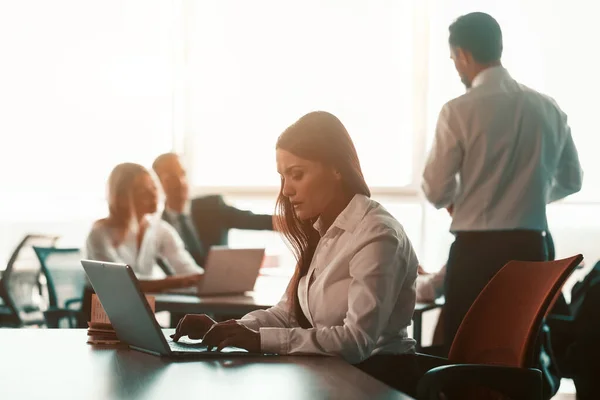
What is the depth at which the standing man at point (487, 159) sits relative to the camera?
337 cm

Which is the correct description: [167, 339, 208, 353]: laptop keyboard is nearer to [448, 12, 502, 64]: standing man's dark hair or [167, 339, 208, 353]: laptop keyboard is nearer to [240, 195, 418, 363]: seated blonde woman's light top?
[240, 195, 418, 363]: seated blonde woman's light top

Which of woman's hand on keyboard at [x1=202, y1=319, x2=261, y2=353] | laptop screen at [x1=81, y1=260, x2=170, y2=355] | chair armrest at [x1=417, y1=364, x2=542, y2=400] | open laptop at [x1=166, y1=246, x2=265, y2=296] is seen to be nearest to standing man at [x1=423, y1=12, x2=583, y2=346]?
open laptop at [x1=166, y1=246, x2=265, y2=296]

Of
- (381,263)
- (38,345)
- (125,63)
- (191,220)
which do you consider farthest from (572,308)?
(125,63)

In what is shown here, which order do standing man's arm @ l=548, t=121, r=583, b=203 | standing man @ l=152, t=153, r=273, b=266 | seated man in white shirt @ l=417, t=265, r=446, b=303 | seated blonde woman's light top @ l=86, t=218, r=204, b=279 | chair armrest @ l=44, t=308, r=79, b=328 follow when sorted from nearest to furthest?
standing man's arm @ l=548, t=121, r=583, b=203, seated man in white shirt @ l=417, t=265, r=446, b=303, seated blonde woman's light top @ l=86, t=218, r=204, b=279, chair armrest @ l=44, t=308, r=79, b=328, standing man @ l=152, t=153, r=273, b=266

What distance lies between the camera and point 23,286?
18.2 ft

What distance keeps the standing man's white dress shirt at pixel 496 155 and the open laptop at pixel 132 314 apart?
4.83 ft

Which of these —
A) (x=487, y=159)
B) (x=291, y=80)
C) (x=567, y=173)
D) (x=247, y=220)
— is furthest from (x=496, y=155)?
(x=291, y=80)

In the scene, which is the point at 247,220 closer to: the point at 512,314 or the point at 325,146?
the point at 325,146

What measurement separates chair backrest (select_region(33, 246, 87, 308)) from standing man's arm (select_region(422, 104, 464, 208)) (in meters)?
2.39

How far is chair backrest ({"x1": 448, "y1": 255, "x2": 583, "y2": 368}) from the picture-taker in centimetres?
216

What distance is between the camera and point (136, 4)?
7312 mm

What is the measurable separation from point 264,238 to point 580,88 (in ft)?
8.61

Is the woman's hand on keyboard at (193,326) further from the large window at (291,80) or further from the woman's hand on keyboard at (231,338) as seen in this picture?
the large window at (291,80)

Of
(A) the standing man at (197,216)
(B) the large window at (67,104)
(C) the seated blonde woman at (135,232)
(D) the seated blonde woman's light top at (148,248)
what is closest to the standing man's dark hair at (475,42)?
(C) the seated blonde woman at (135,232)
